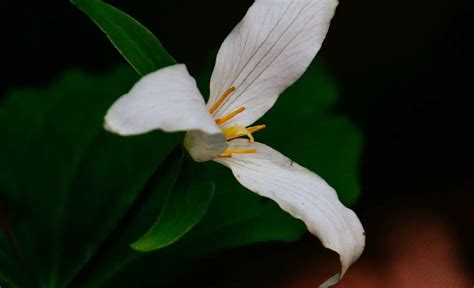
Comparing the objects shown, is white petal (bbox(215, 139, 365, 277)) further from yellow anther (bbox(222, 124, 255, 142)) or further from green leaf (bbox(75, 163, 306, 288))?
green leaf (bbox(75, 163, 306, 288))

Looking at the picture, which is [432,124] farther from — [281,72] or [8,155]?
[8,155]

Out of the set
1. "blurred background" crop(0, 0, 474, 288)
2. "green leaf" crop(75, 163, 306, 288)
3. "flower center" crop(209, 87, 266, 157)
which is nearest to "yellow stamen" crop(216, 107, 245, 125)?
"flower center" crop(209, 87, 266, 157)

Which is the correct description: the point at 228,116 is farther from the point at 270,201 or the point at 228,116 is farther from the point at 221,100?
the point at 270,201

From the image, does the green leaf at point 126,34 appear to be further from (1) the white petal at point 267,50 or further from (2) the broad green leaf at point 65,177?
(2) the broad green leaf at point 65,177

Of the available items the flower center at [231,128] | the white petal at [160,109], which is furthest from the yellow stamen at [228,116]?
the white petal at [160,109]

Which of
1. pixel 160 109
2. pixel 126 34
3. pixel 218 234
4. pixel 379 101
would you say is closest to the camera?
pixel 160 109

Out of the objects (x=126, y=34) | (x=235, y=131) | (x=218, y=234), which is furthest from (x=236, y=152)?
(x=218, y=234)
